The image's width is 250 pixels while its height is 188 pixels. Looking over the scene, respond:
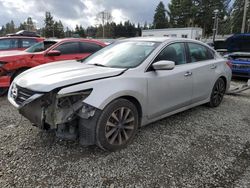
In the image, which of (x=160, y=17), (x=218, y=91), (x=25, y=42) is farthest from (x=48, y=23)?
(x=218, y=91)

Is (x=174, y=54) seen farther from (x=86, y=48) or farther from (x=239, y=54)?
(x=239, y=54)

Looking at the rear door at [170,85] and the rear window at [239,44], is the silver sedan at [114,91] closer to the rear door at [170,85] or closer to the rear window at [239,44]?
the rear door at [170,85]

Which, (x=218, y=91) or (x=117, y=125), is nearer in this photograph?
(x=117, y=125)

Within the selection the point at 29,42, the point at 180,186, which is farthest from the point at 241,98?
the point at 29,42

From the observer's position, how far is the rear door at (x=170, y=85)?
10.9 ft

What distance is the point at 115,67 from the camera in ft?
10.8

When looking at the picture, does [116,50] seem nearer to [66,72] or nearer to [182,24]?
[66,72]

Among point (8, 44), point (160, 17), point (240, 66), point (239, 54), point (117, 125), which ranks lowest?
point (117, 125)

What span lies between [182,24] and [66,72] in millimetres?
56064

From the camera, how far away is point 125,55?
11.8 feet

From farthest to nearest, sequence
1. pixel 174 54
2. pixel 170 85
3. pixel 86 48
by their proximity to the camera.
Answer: pixel 86 48
pixel 174 54
pixel 170 85

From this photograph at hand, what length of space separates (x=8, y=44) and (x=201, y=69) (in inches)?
283

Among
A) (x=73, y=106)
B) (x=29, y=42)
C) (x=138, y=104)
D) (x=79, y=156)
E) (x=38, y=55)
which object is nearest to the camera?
(x=73, y=106)

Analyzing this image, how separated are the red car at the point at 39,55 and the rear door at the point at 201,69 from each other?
11.5 ft
